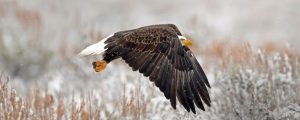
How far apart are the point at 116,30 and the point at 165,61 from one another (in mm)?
8156

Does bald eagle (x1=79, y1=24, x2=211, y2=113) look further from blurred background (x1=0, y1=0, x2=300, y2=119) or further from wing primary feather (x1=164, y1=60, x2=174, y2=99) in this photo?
blurred background (x1=0, y1=0, x2=300, y2=119)

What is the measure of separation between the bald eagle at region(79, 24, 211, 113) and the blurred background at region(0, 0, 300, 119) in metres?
0.37

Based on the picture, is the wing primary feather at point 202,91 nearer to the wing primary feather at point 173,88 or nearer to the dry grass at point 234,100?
the wing primary feather at point 173,88

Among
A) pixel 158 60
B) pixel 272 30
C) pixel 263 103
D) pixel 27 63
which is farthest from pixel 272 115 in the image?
pixel 272 30

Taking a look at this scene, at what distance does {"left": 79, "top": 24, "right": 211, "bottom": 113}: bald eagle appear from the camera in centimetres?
470

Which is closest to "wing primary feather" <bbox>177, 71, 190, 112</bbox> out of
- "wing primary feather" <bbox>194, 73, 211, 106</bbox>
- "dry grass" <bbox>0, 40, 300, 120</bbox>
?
"wing primary feather" <bbox>194, 73, 211, 106</bbox>

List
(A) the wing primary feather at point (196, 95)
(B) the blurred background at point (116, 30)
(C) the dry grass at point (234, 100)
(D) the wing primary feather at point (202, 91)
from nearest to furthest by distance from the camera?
(A) the wing primary feather at point (196, 95) < (D) the wing primary feather at point (202, 91) < (C) the dry grass at point (234, 100) < (B) the blurred background at point (116, 30)

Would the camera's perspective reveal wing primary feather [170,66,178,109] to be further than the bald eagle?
No

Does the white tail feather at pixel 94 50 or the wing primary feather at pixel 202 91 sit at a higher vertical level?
the white tail feather at pixel 94 50

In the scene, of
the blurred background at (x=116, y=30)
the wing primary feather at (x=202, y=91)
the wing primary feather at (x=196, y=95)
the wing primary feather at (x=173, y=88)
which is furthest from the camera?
the blurred background at (x=116, y=30)

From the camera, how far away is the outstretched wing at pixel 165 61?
4.70 metres

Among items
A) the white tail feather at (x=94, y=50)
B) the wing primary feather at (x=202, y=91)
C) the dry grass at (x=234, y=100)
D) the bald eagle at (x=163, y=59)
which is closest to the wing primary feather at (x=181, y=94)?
the bald eagle at (x=163, y=59)

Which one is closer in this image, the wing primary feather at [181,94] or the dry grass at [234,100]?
the wing primary feather at [181,94]

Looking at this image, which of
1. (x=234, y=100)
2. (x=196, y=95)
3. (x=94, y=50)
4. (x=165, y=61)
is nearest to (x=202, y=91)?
(x=196, y=95)
